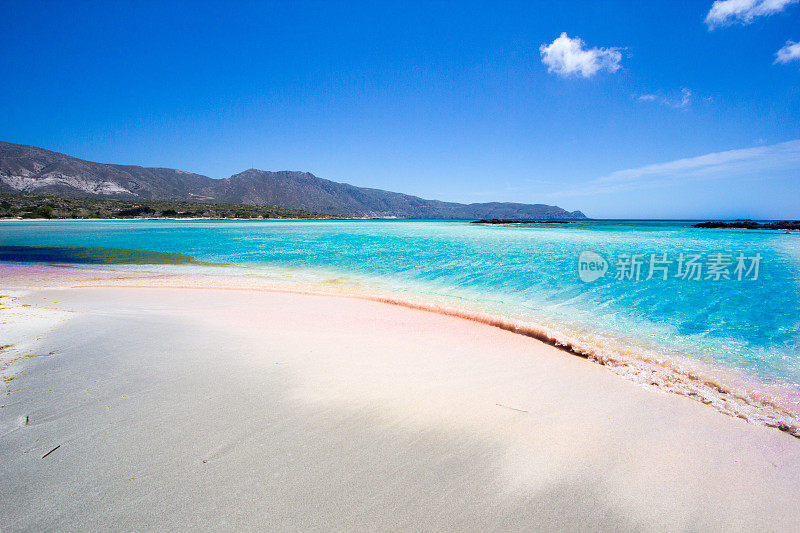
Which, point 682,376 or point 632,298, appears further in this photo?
point 632,298

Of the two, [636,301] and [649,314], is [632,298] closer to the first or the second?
[636,301]

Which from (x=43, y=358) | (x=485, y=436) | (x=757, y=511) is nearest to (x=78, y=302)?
(x=43, y=358)

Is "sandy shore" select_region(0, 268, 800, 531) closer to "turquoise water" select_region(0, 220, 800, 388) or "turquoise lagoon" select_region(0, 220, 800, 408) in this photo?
"turquoise lagoon" select_region(0, 220, 800, 408)

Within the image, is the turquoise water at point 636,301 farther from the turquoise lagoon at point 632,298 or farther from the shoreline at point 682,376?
the shoreline at point 682,376

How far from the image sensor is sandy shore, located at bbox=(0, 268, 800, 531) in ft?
7.61

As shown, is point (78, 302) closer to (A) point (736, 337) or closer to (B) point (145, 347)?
(B) point (145, 347)

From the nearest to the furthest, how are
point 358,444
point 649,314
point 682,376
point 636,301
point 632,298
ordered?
point 358,444 → point 682,376 → point 649,314 → point 636,301 → point 632,298

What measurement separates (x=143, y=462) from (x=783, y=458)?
568 cm

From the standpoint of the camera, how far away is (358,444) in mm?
3059

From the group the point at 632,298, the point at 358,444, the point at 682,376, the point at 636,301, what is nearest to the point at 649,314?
the point at 636,301

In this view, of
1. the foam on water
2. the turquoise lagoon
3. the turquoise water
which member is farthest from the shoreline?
the turquoise water

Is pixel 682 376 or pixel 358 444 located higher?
pixel 358 444

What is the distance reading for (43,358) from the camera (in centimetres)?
464

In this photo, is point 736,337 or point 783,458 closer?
point 783,458
